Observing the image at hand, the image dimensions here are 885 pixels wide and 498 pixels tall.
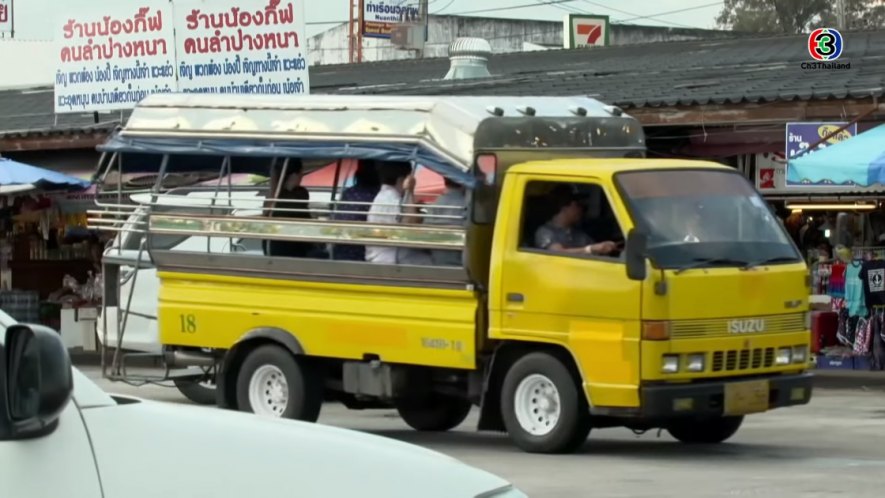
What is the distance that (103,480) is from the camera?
154 inches

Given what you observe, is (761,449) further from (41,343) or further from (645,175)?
(41,343)

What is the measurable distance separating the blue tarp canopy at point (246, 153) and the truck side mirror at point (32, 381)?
9.36 m

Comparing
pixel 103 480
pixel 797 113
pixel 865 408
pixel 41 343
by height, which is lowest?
pixel 865 408

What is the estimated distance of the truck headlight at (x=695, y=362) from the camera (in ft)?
40.0

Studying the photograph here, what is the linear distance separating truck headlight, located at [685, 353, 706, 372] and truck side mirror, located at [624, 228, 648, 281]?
759 mm

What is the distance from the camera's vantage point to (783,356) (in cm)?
1285

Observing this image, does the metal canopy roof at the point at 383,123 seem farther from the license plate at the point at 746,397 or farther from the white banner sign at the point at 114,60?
the white banner sign at the point at 114,60

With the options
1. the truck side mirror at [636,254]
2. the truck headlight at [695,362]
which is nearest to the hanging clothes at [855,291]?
the truck headlight at [695,362]

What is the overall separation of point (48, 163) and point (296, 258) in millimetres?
14490

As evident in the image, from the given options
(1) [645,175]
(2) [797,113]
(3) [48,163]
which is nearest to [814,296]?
(2) [797,113]

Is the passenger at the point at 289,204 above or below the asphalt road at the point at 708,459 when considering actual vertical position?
above

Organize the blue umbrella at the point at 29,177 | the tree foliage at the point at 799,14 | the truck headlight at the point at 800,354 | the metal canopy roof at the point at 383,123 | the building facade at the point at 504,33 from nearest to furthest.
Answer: the truck headlight at the point at 800,354 → the metal canopy roof at the point at 383,123 → the blue umbrella at the point at 29,177 → the building facade at the point at 504,33 → the tree foliage at the point at 799,14

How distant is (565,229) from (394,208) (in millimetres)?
1652

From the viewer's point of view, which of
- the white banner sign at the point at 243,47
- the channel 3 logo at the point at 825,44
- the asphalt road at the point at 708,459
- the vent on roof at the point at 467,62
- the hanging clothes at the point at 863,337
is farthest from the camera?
the vent on roof at the point at 467,62
